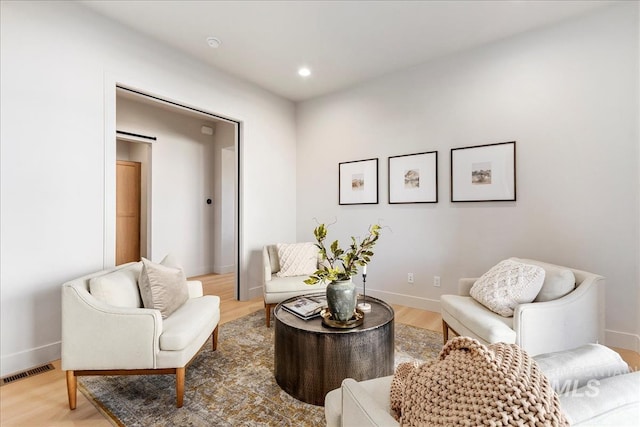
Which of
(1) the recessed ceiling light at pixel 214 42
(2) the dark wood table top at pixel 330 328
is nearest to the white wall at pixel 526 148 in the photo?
(2) the dark wood table top at pixel 330 328

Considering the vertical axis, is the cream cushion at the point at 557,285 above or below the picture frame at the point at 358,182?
below

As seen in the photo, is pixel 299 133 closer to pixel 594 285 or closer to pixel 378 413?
pixel 594 285

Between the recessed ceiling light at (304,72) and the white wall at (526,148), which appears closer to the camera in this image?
the white wall at (526,148)

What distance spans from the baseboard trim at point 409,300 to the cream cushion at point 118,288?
266 centimetres

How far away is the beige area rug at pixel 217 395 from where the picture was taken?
1.67m

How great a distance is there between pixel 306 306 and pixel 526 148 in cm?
253

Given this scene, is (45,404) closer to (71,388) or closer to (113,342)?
(71,388)

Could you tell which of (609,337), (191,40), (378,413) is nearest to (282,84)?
(191,40)

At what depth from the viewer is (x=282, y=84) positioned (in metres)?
4.04

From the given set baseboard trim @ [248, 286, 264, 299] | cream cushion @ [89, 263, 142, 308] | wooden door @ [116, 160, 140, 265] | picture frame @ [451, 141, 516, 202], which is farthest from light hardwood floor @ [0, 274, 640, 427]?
wooden door @ [116, 160, 140, 265]

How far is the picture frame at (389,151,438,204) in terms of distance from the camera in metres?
3.45

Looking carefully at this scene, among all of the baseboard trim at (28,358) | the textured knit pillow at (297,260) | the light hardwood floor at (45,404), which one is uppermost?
the textured knit pillow at (297,260)

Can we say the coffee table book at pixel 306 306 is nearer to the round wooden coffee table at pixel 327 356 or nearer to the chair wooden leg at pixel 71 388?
the round wooden coffee table at pixel 327 356

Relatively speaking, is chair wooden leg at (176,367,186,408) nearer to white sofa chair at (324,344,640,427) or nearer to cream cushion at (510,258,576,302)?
white sofa chair at (324,344,640,427)
